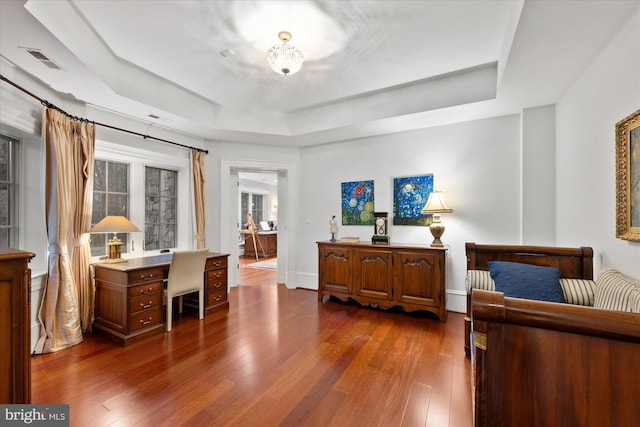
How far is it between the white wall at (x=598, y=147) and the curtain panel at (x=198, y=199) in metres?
4.37

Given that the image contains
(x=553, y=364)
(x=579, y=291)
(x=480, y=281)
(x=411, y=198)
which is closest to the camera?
(x=553, y=364)

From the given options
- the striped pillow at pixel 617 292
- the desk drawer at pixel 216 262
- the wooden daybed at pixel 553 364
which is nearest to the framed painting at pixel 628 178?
the striped pillow at pixel 617 292

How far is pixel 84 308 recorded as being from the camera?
2795 millimetres

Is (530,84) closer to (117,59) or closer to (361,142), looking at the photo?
(361,142)

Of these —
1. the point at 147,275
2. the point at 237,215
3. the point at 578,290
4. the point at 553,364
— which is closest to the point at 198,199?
the point at 237,215

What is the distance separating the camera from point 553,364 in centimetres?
91

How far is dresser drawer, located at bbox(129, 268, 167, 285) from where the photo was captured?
8.65 feet

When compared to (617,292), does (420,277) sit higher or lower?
lower

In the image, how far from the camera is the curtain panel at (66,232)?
98.3 inches

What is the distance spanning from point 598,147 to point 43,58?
4.35 m

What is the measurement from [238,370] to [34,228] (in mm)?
2448

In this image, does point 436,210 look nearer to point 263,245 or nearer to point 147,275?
point 147,275

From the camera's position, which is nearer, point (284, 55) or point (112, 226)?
point (284, 55)

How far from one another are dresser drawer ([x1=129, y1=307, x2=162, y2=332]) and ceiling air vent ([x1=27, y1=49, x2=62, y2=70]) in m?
2.28
